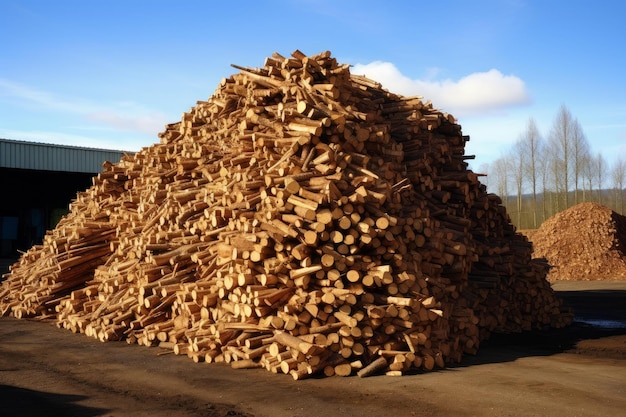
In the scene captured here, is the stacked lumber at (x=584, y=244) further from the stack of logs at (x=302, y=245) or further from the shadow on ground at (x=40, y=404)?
the shadow on ground at (x=40, y=404)

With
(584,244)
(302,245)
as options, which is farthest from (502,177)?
(302,245)

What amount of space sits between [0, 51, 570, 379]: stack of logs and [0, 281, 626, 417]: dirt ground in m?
0.54

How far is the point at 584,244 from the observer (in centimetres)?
3638

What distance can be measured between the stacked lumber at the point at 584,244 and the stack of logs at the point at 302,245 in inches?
856

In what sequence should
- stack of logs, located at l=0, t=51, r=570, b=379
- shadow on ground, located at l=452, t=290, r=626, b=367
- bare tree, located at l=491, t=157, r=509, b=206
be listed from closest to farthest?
stack of logs, located at l=0, t=51, r=570, b=379 → shadow on ground, located at l=452, t=290, r=626, b=367 → bare tree, located at l=491, t=157, r=509, b=206

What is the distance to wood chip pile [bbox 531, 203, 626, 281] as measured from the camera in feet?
115

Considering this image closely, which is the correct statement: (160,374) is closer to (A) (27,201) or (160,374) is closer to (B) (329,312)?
(B) (329,312)

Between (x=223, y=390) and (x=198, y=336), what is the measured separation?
2.37m

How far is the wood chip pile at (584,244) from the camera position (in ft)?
115

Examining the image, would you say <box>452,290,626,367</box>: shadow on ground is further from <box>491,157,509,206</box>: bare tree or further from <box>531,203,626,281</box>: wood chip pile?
<box>491,157,509,206</box>: bare tree

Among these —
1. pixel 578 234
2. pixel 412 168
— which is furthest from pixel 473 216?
pixel 578 234

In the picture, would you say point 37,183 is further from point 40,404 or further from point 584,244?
point 40,404

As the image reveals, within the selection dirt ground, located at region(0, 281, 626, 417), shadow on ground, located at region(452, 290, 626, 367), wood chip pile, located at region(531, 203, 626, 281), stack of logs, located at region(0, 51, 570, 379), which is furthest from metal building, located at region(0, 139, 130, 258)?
shadow on ground, located at region(452, 290, 626, 367)

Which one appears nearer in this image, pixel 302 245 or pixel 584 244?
pixel 302 245
